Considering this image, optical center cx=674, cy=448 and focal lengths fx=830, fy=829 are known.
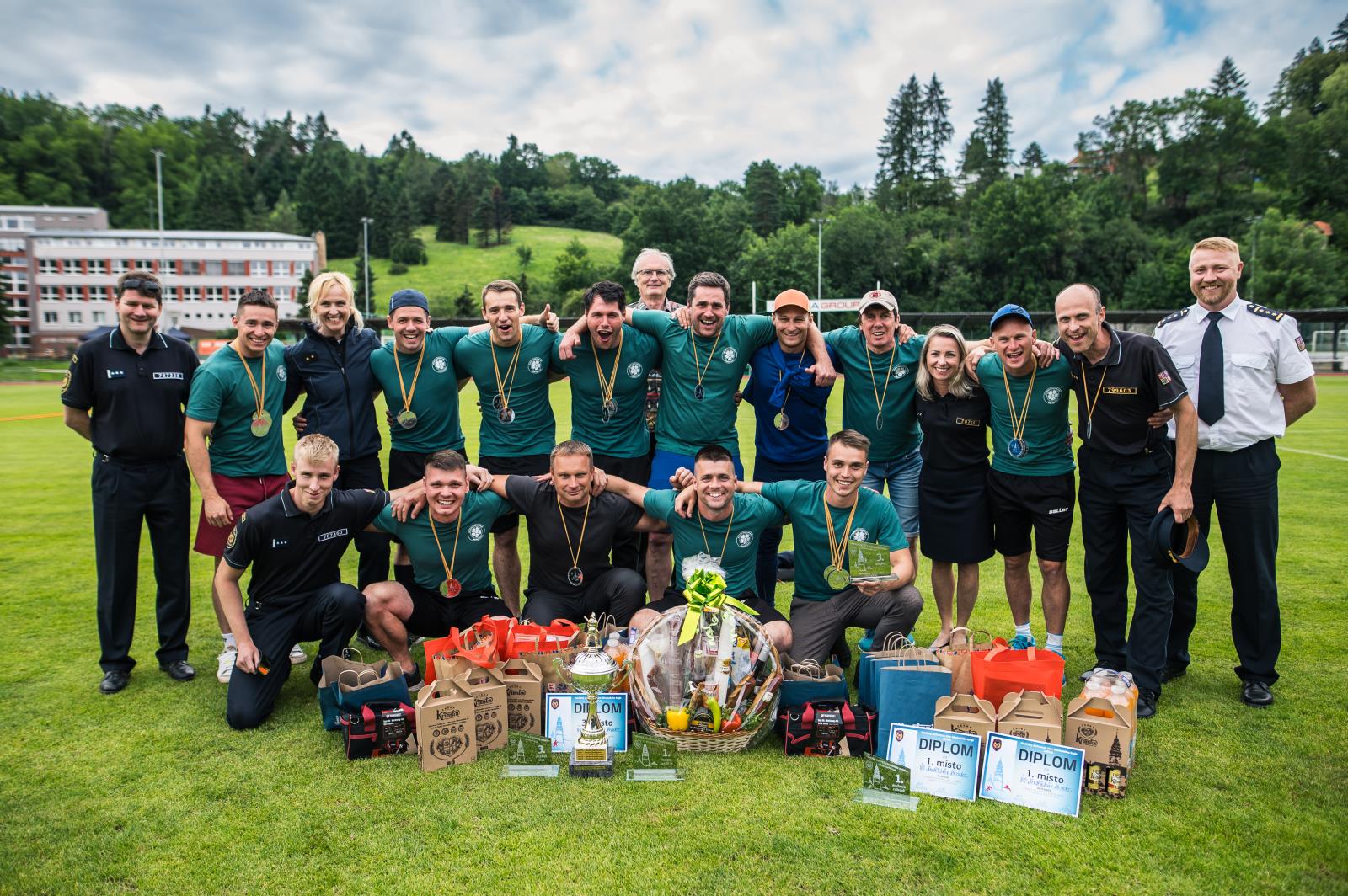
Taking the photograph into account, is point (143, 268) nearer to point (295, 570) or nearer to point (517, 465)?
point (517, 465)

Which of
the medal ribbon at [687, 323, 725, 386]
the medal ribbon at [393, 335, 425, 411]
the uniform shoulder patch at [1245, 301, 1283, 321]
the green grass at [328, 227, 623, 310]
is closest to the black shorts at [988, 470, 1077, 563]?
the uniform shoulder patch at [1245, 301, 1283, 321]

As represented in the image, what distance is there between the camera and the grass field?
2.90 m

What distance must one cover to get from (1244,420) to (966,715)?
7.68ft

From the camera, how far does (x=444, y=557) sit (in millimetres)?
4891

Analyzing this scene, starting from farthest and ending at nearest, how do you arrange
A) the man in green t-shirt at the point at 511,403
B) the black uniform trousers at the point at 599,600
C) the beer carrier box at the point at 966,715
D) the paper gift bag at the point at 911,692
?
the man in green t-shirt at the point at 511,403
the black uniform trousers at the point at 599,600
the paper gift bag at the point at 911,692
the beer carrier box at the point at 966,715

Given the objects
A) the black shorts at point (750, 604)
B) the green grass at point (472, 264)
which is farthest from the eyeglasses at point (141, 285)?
the green grass at point (472, 264)

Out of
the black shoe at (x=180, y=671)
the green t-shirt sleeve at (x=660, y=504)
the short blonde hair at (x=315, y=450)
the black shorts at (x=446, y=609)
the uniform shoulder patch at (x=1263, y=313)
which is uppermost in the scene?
the uniform shoulder patch at (x=1263, y=313)

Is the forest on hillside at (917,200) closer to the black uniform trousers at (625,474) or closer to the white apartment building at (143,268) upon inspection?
the white apartment building at (143,268)

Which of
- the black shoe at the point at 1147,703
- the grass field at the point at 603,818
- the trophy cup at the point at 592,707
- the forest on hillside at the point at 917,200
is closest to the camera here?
the grass field at the point at 603,818

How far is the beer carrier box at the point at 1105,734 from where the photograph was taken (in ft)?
11.3

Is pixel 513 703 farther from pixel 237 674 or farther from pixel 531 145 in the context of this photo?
pixel 531 145

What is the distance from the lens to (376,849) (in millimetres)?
3074

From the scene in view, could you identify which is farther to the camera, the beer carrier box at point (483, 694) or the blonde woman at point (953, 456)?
the blonde woman at point (953, 456)

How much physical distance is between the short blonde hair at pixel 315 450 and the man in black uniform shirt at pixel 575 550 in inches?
39.6
